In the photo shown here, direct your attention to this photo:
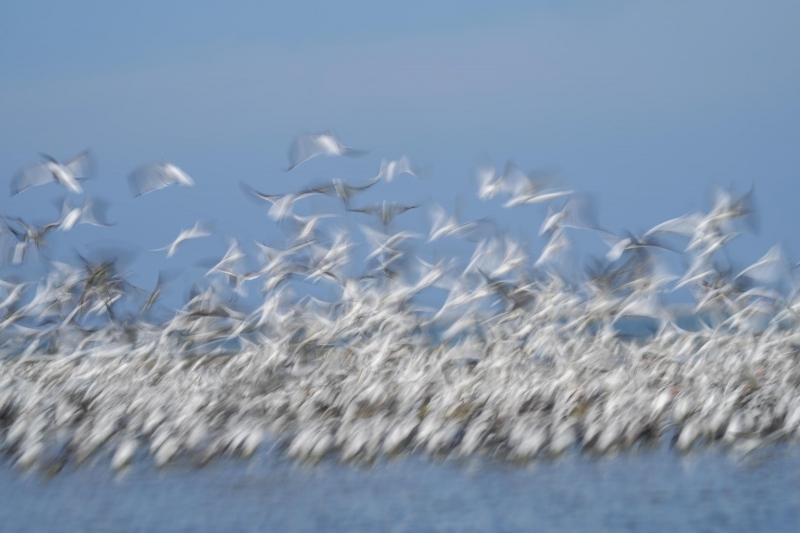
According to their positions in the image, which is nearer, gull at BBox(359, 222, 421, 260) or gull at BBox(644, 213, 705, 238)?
gull at BBox(644, 213, 705, 238)

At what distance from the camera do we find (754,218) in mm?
12953

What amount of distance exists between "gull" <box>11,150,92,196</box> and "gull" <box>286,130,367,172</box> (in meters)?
2.40

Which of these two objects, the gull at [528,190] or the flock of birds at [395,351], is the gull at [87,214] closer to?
the flock of birds at [395,351]

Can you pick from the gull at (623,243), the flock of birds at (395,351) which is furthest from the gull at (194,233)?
the gull at (623,243)

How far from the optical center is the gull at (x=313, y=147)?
12.6 metres

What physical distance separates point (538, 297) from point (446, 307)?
48.5 inches

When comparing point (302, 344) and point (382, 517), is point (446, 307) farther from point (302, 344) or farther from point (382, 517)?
point (382, 517)

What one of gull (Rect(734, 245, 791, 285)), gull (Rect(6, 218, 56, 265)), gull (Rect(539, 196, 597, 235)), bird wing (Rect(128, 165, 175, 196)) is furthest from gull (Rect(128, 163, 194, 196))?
gull (Rect(734, 245, 791, 285))

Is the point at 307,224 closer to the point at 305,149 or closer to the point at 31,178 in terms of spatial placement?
the point at 305,149

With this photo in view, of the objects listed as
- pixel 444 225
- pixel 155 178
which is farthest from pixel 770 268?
pixel 155 178

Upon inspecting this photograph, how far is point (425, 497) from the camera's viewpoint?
34.1ft

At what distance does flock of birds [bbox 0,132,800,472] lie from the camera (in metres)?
12.1

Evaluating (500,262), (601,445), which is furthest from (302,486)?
(500,262)

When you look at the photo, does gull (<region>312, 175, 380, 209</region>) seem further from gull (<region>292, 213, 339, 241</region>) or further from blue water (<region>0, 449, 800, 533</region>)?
blue water (<region>0, 449, 800, 533</region>)
